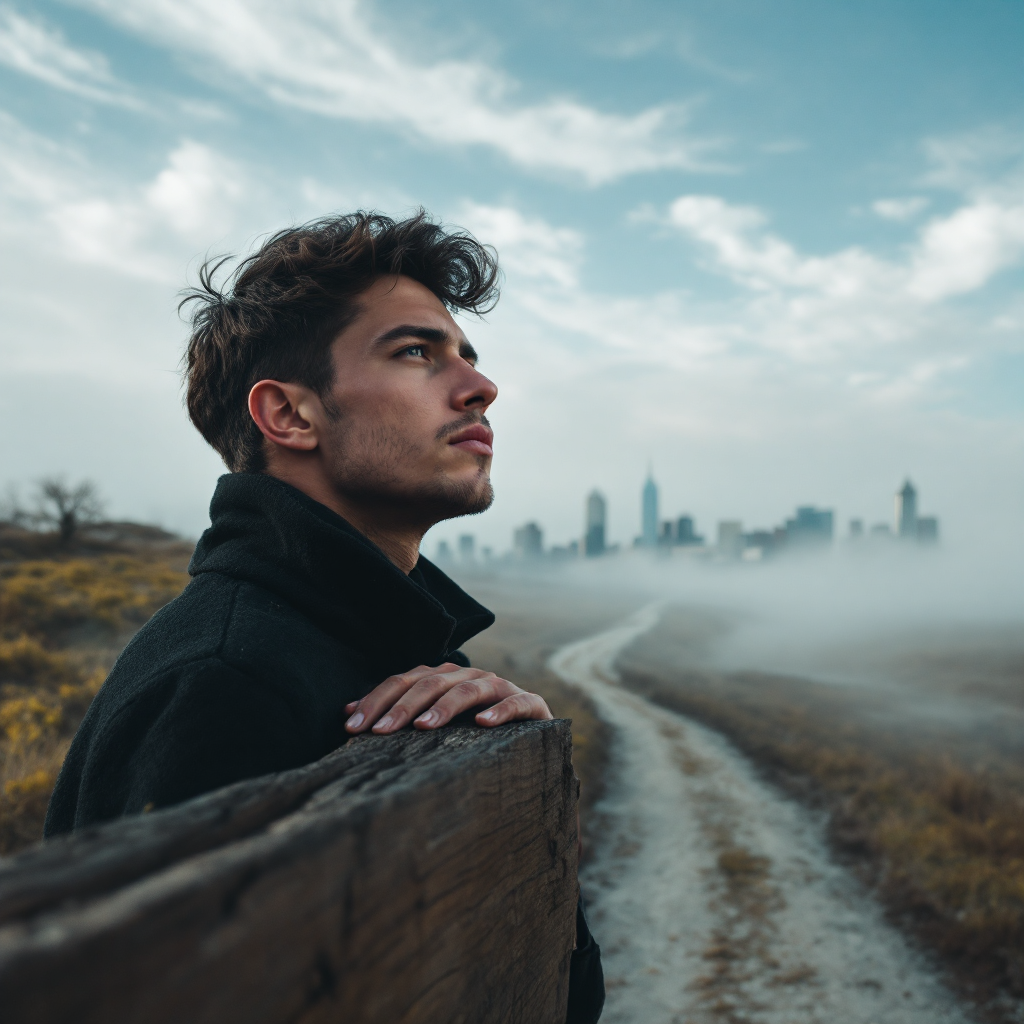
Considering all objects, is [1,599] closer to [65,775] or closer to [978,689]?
[65,775]

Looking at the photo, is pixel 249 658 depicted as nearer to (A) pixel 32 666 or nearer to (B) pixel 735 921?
(B) pixel 735 921

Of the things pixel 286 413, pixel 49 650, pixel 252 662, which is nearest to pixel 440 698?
pixel 252 662

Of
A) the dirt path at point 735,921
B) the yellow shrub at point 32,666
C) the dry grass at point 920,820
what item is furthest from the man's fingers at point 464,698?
the yellow shrub at point 32,666

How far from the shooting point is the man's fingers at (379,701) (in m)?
1.36

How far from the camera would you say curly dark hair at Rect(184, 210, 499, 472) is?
2.27m

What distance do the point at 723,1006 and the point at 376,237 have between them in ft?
25.3

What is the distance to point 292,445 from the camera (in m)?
2.12

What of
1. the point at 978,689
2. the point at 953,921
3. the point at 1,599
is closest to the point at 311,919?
the point at 953,921

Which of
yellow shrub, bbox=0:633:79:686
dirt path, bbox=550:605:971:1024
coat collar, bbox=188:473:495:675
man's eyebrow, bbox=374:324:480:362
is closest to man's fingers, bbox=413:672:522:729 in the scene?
coat collar, bbox=188:473:495:675

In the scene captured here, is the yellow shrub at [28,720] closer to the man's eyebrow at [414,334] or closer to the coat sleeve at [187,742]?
the man's eyebrow at [414,334]

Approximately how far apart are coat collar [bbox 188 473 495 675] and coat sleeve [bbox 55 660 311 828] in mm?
406

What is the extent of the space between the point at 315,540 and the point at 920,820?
45.9ft

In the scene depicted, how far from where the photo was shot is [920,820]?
12.5 m

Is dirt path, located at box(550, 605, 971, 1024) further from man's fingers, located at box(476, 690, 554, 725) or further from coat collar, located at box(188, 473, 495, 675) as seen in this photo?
man's fingers, located at box(476, 690, 554, 725)
